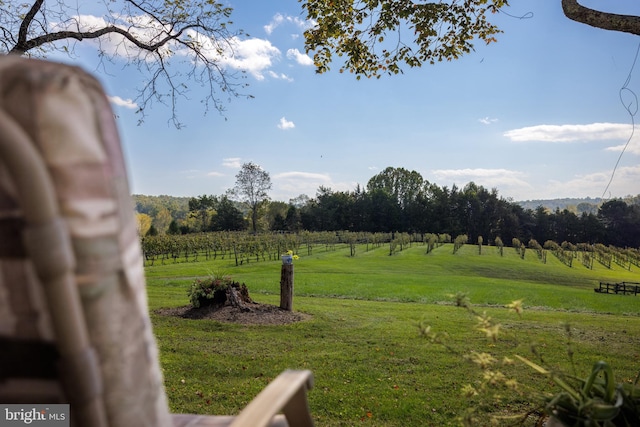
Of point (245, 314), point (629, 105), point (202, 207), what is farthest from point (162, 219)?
point (629, 105)

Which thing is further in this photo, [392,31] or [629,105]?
[392,31]

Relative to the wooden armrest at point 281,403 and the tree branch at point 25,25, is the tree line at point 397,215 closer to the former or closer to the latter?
the tree branch at point 25,25

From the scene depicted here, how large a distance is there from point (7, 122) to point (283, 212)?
3919cm

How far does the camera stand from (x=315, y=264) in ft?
76.4

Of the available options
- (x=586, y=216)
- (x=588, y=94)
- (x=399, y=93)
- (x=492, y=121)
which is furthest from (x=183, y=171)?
(x=586, y=216)

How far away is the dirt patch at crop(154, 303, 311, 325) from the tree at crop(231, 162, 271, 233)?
31154 mm

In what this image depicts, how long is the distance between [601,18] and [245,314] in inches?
243

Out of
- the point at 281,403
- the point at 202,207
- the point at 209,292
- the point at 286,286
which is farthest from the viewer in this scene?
the point at 202,207

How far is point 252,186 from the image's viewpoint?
39.0 metres

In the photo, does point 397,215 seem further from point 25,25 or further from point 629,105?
point 629,105

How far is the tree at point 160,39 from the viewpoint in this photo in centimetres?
602

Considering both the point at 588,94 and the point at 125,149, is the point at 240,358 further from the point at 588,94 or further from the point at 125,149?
the point at 588,94

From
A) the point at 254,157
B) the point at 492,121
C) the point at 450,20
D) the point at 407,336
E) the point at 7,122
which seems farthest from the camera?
the point at 254,157

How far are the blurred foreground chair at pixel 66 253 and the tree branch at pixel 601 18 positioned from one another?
3577 millimetres
